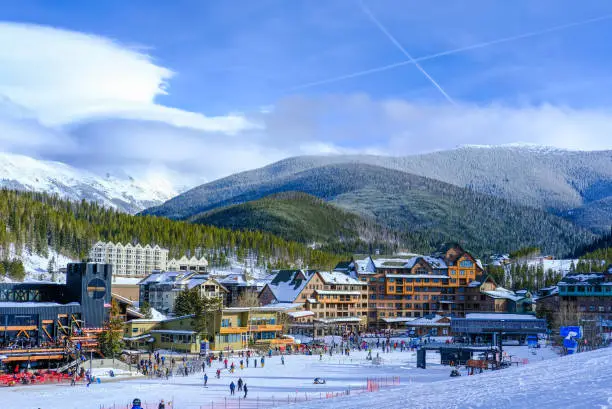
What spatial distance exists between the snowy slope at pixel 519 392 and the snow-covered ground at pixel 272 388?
0.12 metres

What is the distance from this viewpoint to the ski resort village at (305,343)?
3138cm

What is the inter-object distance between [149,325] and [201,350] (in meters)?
9.31

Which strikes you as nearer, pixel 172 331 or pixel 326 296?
pixel 172 331

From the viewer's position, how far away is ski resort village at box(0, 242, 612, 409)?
31.4 metres

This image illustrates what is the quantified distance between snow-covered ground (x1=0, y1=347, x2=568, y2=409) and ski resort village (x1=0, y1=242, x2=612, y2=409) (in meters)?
0.13

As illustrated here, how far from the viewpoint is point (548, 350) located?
73.8 metres

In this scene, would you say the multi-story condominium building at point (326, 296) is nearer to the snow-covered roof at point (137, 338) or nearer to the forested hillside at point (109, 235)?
the snow-covered roof at point (137, 338)

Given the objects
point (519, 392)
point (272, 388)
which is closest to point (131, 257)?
point (272, 388)

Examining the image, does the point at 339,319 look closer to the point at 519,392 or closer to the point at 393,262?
the point at 393,262

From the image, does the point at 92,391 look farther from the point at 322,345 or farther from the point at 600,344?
the point at 600,344

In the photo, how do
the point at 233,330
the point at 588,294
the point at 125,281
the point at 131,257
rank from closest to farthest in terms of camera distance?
the point at 233,330 < the point at 588,294 < the point at 125,281 < the point at 131,257

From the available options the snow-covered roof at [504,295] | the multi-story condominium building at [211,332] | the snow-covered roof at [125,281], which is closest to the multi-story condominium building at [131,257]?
the snow-covered roof at [125,281]

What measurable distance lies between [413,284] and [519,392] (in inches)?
3956

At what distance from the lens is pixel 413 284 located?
123812 mm
